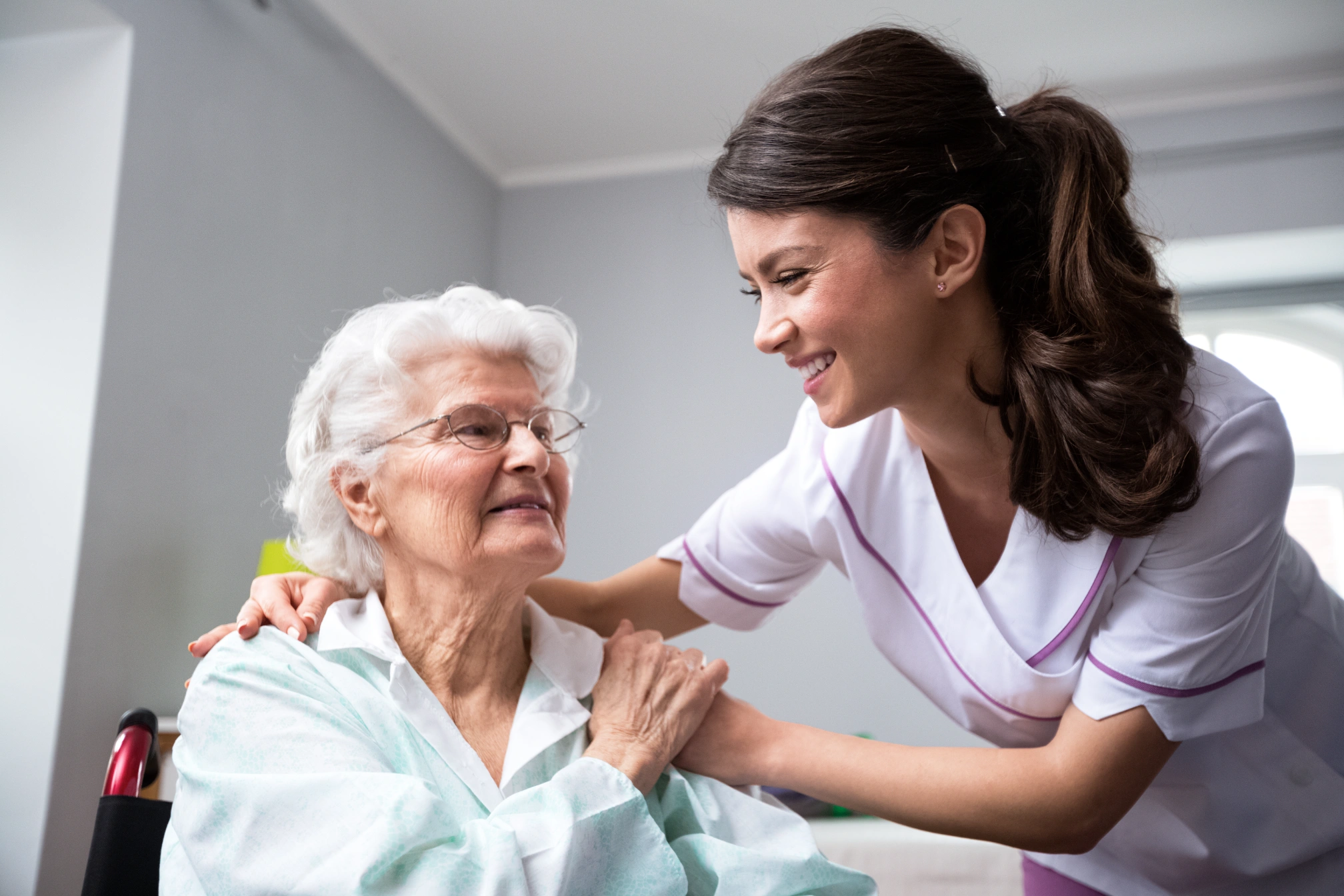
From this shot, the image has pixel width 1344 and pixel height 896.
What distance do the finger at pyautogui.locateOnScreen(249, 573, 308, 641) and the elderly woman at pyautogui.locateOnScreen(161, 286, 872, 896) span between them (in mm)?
22

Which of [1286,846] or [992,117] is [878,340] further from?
[1286,846]

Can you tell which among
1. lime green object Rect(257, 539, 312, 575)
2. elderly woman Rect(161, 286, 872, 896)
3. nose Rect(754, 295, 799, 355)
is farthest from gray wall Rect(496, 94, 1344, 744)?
nose Rect(754, 295, 799, 355)

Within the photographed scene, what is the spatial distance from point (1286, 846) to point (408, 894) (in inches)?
43.4

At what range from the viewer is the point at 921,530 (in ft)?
4.41

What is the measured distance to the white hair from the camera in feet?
4.39

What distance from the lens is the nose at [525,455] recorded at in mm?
1308

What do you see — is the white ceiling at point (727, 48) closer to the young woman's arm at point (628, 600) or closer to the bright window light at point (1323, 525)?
the bright window light at point (1323, 525)

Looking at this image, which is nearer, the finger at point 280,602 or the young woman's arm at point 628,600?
the finger at point 280,602

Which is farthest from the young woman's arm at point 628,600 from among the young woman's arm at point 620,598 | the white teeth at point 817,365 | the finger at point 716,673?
the white teeth at point 817,365

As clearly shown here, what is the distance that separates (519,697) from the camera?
1338mm

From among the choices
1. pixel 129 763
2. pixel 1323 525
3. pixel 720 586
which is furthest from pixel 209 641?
pixel 1323 525

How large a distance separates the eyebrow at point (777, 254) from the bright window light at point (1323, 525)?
316cm

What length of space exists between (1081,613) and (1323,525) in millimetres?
3021

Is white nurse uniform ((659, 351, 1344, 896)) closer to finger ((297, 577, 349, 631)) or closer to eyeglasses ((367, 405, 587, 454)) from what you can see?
eyeglasses ((367, 405, 587, 454))
